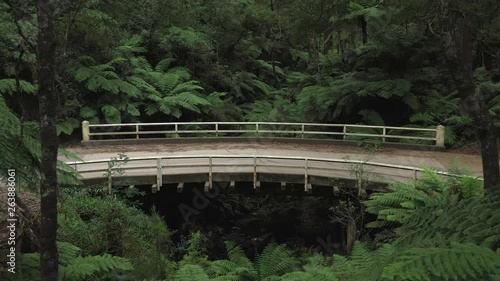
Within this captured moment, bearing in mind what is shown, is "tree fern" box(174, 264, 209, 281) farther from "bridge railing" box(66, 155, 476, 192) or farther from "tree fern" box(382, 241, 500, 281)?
"bridge railing" box(66, 155, 476, 192)

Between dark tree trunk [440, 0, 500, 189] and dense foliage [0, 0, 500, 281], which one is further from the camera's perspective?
dark tree trunk [440, 0, 500, 189]

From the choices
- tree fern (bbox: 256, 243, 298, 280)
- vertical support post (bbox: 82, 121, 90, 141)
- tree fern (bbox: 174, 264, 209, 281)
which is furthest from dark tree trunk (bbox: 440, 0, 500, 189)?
vertical support post (bbox: 82, 121, 90, 141)

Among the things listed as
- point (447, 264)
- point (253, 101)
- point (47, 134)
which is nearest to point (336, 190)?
point (447, 264)

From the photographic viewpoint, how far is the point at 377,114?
1859 cm

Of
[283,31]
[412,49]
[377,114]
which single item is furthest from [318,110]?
[283,31]

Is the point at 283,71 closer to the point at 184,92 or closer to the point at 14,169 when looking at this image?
the point at 184,92

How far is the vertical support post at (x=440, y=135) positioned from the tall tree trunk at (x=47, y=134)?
14096mm

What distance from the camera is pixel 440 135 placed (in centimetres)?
1564

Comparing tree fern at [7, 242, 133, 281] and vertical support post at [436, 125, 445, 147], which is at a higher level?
vertical support post at [436, 125, 445, 147]

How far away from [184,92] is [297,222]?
8384mm

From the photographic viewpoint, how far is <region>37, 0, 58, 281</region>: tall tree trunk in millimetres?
4277

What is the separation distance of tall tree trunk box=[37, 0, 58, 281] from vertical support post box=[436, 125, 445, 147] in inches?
555

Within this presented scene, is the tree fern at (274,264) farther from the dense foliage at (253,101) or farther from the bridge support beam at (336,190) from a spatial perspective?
the bridge support beam at (336,190)

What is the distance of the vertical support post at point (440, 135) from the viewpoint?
51.1ft
